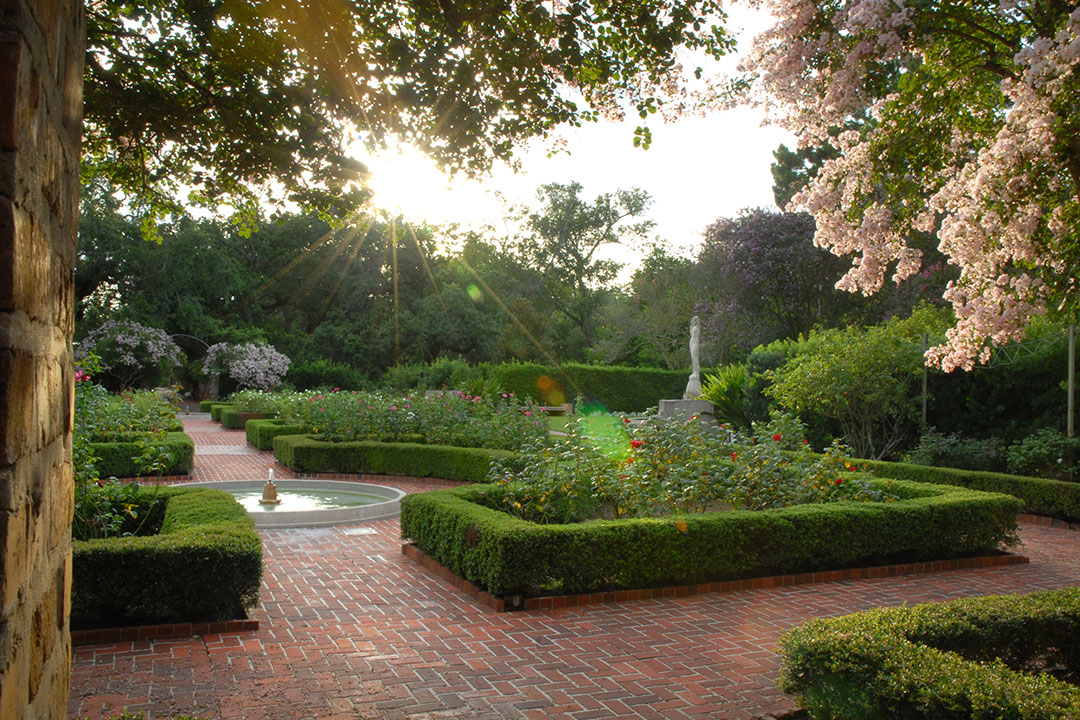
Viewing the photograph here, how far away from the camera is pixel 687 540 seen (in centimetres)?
670

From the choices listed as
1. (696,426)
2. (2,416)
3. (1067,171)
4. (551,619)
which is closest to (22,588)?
(2,416)

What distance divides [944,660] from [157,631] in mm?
4691

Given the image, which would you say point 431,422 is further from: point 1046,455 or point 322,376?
point 322,376

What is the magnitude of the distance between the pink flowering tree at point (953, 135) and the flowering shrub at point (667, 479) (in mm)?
1817

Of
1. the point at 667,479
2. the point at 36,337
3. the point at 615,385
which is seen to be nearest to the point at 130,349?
the point at 615,385

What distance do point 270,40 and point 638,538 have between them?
15.4 ft

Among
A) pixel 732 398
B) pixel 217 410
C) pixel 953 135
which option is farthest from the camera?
pixel 217 410

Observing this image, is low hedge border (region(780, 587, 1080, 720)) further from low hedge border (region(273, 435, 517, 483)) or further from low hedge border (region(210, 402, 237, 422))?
low hedge border (region(210, 402, 237, 422))

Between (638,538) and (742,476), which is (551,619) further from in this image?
(742,476)

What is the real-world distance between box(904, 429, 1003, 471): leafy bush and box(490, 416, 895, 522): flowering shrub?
415 cm

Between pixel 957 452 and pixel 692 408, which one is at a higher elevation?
pixel 692 408

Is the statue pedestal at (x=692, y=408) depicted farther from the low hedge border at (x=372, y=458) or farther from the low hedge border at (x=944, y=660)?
the low hedge border at (x=944, y=660)

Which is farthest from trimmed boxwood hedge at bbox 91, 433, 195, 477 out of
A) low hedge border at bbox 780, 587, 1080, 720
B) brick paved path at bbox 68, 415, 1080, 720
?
low hedge border at bbox 780, 587, 1080, 720

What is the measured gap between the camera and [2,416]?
43.5 inches
